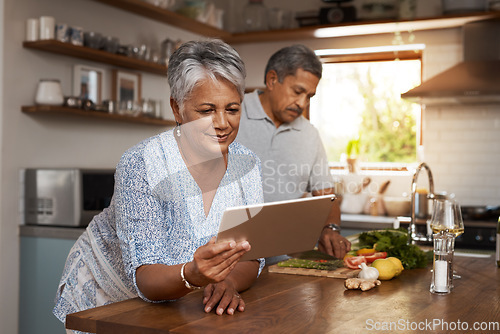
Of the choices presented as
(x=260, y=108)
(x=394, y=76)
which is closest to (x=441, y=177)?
(x=394, y=76)

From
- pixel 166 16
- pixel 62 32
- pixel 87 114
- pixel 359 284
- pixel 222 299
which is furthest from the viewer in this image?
pixel 166 16

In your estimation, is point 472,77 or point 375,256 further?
point 472,77

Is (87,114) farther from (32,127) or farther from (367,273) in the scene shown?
(367,273)

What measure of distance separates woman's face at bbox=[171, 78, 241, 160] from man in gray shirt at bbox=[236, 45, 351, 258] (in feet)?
3.54

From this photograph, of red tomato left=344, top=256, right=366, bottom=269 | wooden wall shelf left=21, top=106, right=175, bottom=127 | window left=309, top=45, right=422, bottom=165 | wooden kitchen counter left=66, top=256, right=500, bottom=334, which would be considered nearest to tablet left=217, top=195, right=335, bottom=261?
wooden kitchen counter left=66, top=256, right=500, bottom=334

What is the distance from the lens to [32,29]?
3609 millimetres

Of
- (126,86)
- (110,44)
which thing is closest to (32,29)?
(110,44)

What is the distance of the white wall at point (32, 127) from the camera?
352 cm

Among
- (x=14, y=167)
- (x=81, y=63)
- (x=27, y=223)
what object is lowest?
(x=27, y=223)

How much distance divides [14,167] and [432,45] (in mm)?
3445

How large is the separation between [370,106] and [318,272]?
3.54 metres

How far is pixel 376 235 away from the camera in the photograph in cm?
245

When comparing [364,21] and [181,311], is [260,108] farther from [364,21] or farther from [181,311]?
[364,21]

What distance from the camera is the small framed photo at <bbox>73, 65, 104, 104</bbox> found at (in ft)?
13.0
